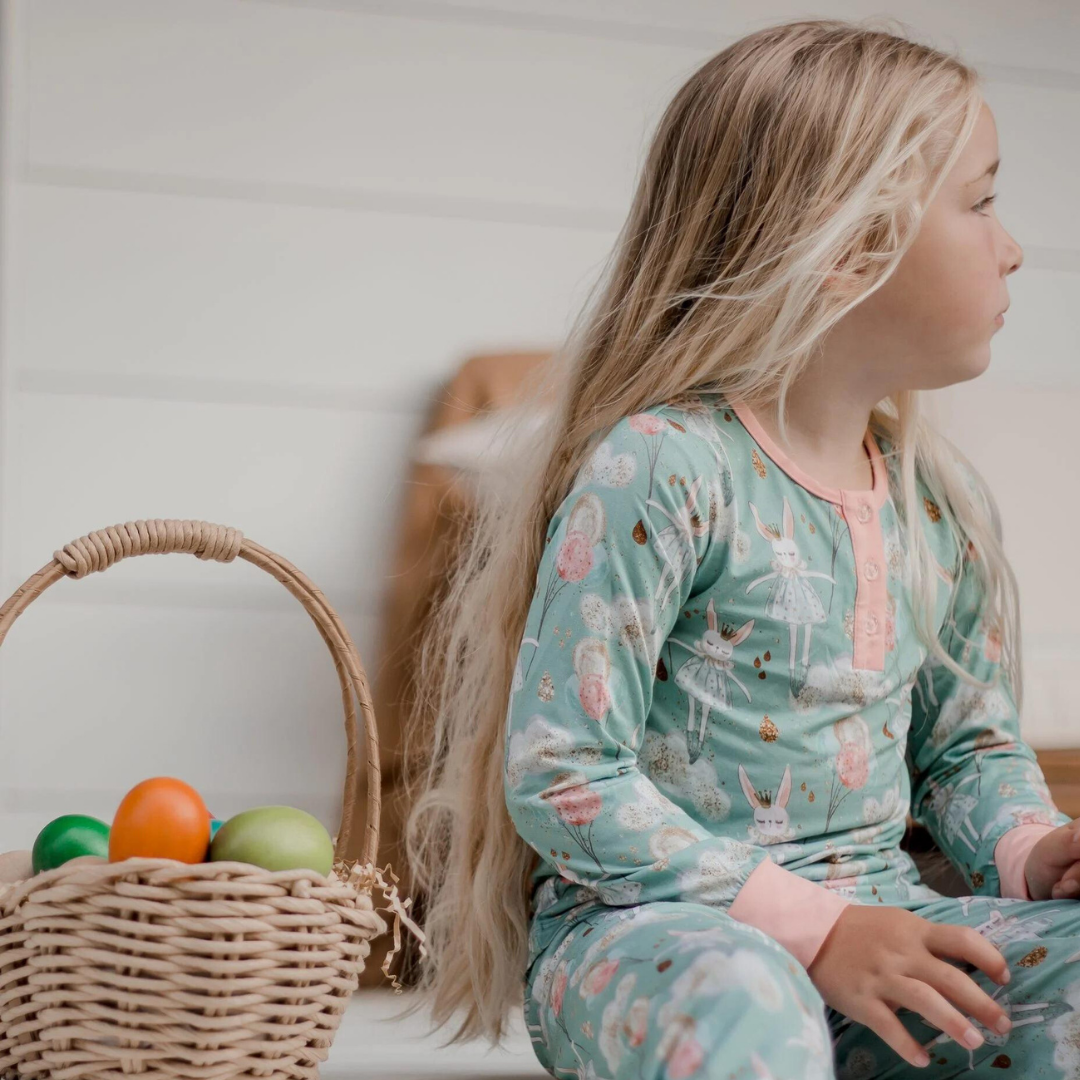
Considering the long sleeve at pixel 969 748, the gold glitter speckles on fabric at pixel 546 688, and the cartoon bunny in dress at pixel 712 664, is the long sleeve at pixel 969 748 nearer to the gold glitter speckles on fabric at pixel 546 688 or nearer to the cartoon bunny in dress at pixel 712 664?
the cartoon bunny in dress at pixel 712 664

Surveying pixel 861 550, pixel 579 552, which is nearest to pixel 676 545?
pixel 579 552

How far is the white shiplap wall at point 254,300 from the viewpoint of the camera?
1.33m

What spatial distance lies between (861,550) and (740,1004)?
387 mm

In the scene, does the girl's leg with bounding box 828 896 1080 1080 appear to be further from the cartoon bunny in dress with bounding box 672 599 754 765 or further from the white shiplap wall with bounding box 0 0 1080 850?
the white shiplap wall with bounding box 0 0 1080 850

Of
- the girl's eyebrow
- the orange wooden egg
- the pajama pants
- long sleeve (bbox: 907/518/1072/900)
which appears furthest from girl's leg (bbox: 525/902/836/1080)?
the girl's eyebrow

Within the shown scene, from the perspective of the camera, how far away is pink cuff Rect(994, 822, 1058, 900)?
88 centimetres

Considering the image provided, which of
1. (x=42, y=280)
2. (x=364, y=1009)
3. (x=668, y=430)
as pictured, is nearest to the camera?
(x=668, y=430)

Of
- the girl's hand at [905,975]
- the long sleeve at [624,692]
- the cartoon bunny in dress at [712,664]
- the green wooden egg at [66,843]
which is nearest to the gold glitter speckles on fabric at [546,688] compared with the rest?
the long sleeve at [624,692]

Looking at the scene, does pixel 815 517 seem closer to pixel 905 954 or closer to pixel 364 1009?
pixel 905 954

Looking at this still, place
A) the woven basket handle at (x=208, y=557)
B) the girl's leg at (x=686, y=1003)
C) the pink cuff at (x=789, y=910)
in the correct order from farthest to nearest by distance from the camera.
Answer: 1. the woven basket handle at (x=208, y=557)
2. the pink cuff at (x=789, y=910)
3. the girl's leg at (x=686, y=1003)

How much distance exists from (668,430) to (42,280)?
83 cm

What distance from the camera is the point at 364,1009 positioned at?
116cm

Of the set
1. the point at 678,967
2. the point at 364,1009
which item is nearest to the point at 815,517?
the point at 678,967

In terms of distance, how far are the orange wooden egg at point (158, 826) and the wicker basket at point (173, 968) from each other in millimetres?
50
